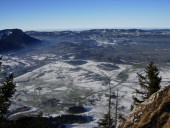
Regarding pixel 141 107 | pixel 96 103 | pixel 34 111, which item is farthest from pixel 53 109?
pixel 141 107

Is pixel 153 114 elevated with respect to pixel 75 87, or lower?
elevated

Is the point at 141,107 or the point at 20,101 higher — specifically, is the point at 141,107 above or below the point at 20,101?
above

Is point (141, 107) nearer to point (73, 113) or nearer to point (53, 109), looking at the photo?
point (73, 113)

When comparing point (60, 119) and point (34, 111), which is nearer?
point (60, 119)

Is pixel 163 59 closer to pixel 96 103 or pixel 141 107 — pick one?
pixel 96 103

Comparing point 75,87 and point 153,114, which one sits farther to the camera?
point 75,87

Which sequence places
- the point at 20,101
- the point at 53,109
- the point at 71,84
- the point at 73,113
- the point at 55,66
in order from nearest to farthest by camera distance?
the point at 73,113, the point at 53,109, the point at 20,101, the point at 71,84, the point at 55,66

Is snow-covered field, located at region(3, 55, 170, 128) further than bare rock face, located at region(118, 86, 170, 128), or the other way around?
snow-covered field, located at region(3, 55, 170, 128)

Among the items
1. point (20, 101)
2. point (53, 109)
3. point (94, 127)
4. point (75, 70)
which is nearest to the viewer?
point (94, 127)
